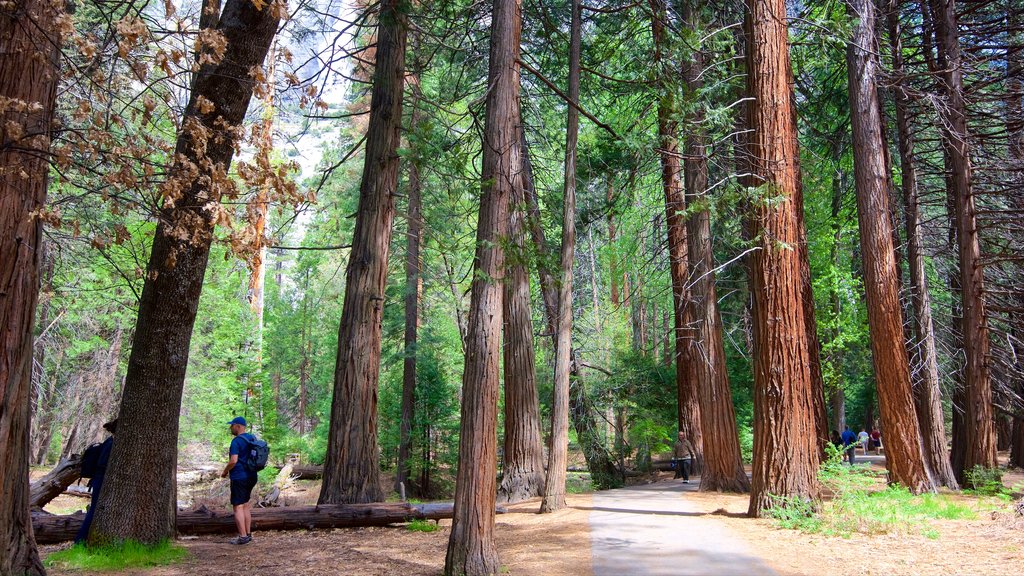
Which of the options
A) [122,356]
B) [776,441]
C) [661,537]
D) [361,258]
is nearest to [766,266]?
[776,441]

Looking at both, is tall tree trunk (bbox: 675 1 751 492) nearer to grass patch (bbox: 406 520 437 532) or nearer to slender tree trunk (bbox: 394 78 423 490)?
grass patch (bbox: 406 520 437 532)

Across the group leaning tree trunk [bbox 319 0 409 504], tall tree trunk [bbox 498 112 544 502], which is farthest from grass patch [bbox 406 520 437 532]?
tall tree trunk [bbox 498 112 544 502]

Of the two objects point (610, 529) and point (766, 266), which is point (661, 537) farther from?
point (766, 266)

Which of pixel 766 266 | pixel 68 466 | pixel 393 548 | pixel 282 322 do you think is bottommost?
pixel 393 548

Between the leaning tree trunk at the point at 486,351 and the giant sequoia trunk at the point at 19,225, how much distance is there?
12.2 ft

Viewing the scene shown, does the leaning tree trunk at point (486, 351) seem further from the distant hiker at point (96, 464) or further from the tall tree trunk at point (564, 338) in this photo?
the distant hiker at point (96, 464)

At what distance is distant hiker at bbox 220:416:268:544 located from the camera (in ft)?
29.3

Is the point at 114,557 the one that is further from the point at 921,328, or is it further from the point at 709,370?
the point at 921,328

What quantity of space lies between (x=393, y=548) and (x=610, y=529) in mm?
2942

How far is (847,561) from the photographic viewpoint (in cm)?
703

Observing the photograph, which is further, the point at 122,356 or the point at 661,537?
the point at 122,356

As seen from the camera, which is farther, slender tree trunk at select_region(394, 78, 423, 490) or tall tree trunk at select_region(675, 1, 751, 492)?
slender tree trunk at select_region(394, 78, 423, 490)

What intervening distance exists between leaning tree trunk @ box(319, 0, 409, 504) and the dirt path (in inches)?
149

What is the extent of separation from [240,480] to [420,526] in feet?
9.16
